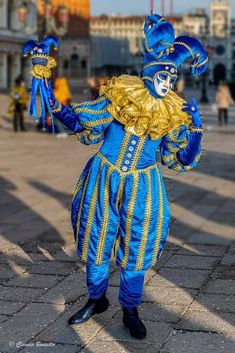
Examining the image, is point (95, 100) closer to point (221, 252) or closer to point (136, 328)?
point (136, 328)

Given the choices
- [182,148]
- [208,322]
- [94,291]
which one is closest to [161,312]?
[208,322]

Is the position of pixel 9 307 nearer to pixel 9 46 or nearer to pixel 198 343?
pixel 198 343

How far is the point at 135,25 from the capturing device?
390ft

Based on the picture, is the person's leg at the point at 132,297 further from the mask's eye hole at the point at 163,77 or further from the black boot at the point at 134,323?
the mask's eye hole at the point at 163,77

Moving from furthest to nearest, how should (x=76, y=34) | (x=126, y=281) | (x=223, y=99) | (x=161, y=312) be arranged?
(x=76, y=34) → (x=223, y=99) → (x=161, y=312) → (x=126, y=281)

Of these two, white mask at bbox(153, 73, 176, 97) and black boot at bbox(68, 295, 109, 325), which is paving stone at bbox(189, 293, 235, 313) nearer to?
black boot at bbox(68, 295, 109, 325)

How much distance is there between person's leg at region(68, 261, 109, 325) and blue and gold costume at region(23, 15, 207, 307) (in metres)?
0.01

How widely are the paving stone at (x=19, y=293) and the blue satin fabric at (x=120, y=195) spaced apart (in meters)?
0.83

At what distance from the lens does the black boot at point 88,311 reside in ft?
13.4

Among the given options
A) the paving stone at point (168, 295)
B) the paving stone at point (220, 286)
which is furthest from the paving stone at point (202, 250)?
the paving stone at point (168, 295)

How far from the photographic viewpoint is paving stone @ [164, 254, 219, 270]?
541 cm

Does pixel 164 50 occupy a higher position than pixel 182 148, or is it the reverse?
pixel 164 50

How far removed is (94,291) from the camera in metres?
4.05

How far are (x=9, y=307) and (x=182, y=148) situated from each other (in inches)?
62.7
